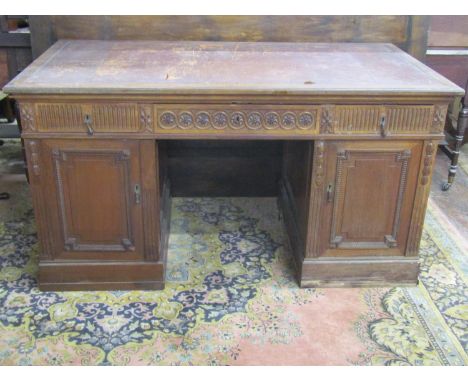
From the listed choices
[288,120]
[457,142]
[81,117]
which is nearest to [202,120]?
[288,120]

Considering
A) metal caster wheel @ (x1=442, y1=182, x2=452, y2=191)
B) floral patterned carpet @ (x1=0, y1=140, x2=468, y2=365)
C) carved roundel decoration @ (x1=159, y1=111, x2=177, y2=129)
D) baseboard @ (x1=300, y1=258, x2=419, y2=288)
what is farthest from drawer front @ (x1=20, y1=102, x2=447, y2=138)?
metal caster wheel @ (x1=442, y1=182, x2=452, y2=191)

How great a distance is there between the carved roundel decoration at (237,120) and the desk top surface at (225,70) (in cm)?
10

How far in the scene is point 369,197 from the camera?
2268mm

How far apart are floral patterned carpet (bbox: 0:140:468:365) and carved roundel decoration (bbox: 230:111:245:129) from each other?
30.1 inches

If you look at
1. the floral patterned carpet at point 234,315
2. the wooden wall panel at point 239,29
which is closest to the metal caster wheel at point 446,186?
the floral patterned carpet at point 234,315

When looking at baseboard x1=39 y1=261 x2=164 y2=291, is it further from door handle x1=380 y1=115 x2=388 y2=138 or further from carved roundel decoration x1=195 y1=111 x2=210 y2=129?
door handle x1=380 y1=115 x2=388 y2=138

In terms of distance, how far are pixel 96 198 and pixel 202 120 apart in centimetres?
56

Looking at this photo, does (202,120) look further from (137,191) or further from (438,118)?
(438,118)

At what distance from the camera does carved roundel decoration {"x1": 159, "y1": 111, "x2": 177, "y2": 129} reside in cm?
205

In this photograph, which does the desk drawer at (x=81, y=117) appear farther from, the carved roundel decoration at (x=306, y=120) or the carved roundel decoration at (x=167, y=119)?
the carved roundel decoration at (x=306, y=120)

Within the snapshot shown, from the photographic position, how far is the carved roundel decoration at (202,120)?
2.06m

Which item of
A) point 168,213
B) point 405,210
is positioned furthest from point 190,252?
point 405,210

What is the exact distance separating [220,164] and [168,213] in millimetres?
454

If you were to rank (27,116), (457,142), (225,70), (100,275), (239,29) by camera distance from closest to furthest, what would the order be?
(27,116)
(225,70)
(100,275)
(239,29)
(457,142)
